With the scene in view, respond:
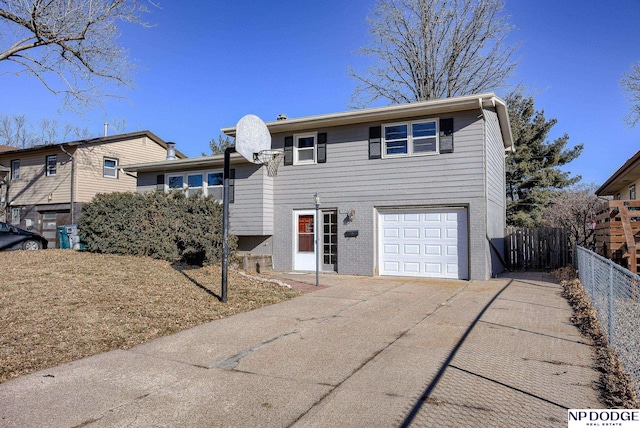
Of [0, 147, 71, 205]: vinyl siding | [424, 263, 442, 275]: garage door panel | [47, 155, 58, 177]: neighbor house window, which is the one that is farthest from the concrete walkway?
[47, 155, 58, 177]: neighbor house window

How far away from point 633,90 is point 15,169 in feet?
109

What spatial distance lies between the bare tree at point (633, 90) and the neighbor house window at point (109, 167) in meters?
27.0

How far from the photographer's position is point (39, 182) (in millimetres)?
21766

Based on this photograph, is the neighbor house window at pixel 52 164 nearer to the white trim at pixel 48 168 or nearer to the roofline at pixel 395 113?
the white trim at pixel 48 168

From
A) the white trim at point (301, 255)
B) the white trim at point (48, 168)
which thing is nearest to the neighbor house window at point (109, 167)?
the white trim at point (48, 168)

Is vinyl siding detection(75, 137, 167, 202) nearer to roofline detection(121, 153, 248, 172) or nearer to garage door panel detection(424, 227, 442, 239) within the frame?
roofline detection(121, 153, 248, 172)

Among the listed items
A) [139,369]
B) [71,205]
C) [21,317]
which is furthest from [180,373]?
[71,205]

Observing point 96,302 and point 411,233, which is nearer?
point 96,302

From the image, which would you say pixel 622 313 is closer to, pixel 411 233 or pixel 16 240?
pixel 411 233

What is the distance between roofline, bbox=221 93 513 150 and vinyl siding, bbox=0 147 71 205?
37.8ft

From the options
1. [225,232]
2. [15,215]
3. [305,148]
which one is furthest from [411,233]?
[15,215]

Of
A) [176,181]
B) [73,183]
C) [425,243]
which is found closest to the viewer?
[425,243]

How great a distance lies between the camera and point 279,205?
1408cm

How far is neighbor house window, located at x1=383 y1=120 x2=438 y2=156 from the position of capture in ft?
39.3
